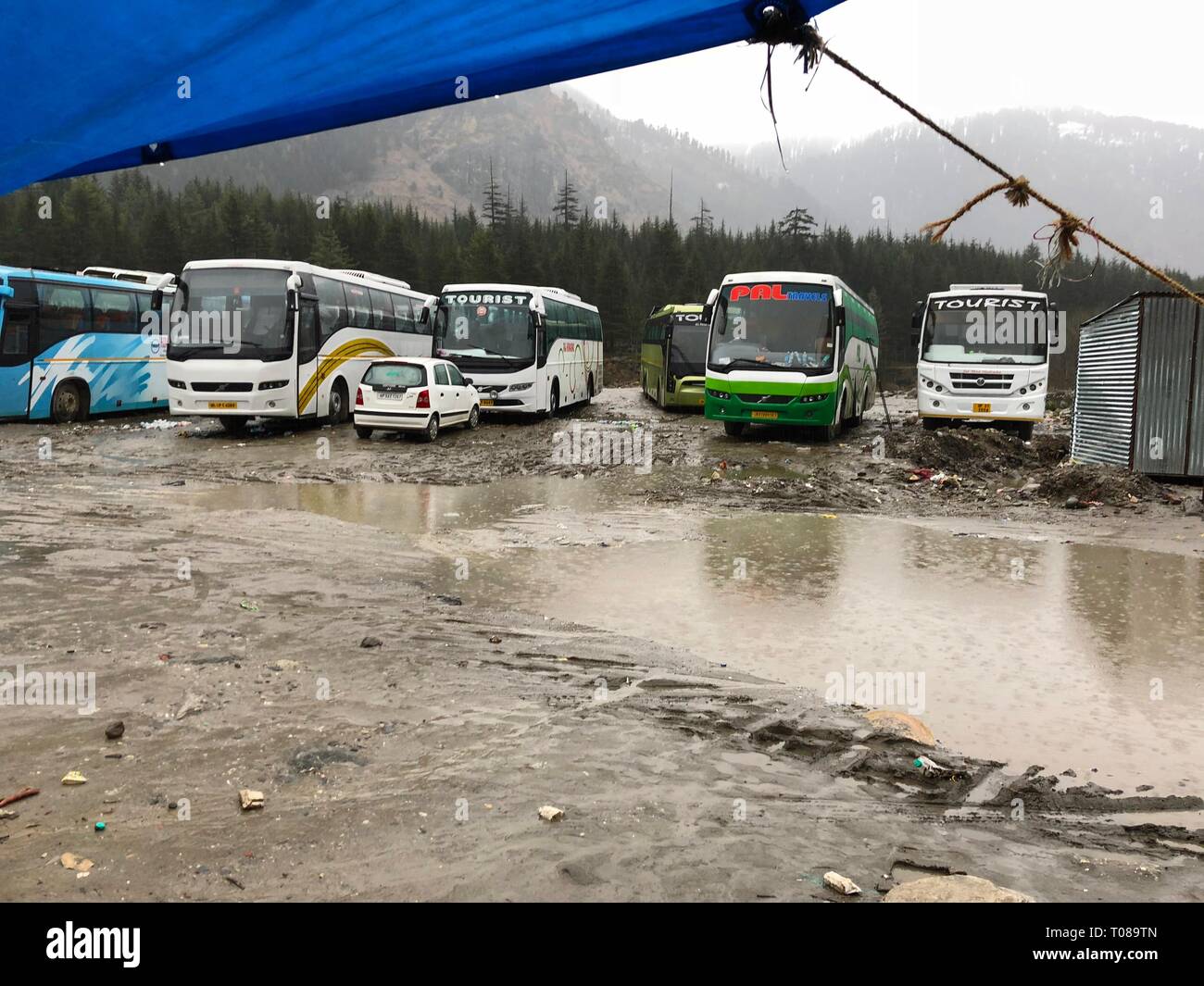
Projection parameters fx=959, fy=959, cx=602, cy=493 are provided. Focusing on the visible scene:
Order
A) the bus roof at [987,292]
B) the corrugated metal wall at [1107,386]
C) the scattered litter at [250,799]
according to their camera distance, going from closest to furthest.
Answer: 1. the scattered litter at [250,799]
2. the corrugated metal wall at [1107,386]
3. the bus roof at [987,292]

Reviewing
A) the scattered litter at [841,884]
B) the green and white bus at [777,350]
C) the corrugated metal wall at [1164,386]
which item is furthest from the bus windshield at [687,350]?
the scattered litter at [841,884]

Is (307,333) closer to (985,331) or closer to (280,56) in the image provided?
(985,331)

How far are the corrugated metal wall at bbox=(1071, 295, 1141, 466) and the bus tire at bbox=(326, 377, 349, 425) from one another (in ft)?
53.9

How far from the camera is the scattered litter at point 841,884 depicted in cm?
330

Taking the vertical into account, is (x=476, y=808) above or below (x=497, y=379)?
below

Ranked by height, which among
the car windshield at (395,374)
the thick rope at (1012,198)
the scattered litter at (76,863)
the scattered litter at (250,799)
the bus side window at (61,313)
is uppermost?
the bus side window at (61,313)

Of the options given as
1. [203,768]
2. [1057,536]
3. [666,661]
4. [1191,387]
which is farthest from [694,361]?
[203,768]

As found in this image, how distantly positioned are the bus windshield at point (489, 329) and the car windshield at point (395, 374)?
4.39 meters

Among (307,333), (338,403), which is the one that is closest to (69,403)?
(338,403)

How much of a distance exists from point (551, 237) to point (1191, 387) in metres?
115

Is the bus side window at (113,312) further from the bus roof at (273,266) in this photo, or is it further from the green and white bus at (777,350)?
the green and white bus at (777,350)
